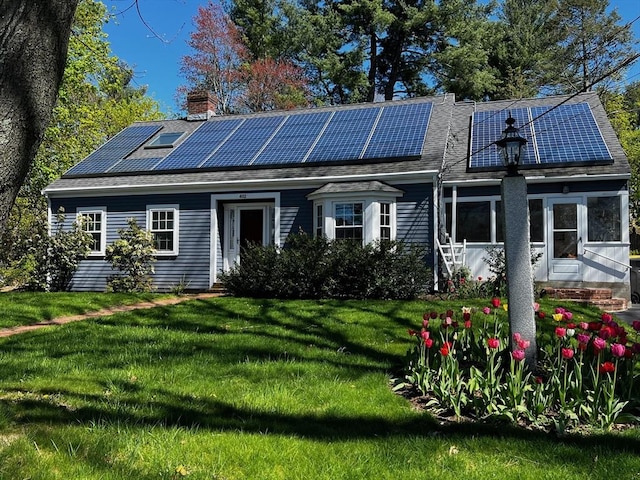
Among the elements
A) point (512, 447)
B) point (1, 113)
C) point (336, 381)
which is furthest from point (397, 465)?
point (1, 113)

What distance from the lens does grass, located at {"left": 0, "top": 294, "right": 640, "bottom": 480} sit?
292 cm

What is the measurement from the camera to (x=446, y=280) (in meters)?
11.9

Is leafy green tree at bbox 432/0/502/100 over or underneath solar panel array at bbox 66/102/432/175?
over

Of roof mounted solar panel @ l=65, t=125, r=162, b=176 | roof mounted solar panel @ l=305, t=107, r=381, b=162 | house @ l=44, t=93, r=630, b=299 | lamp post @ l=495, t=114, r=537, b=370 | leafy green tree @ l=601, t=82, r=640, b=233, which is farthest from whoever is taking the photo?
leafy green tree @ l=601, t=82, r=640, b=233

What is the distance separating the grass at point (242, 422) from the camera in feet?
9.57

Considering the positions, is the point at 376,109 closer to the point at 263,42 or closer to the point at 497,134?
the point at 497,134

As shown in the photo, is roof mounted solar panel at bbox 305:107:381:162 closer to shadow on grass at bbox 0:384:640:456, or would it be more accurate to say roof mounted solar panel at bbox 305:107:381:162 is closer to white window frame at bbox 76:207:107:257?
white window frame at bbox 76:207:107:257

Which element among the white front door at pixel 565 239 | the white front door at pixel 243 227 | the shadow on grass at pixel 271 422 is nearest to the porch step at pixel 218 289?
the white front door at pixel 243 227

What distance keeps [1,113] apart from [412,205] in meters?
10.6

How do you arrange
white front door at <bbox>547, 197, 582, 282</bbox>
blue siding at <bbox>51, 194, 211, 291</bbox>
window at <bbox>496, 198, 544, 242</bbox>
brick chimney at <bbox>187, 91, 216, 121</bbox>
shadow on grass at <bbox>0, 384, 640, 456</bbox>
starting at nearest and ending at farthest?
1. shadow on grass at <bbox>0, 384, 640, 456</bbox>
2. white front door at <bbox>547, 197, 582, 282</bbox>
3. window at <bbox>496, 198, 544, 242</bbox>
4. blue siding at <bbox>51, 194, 211, 291</bbox>
5. brick chimney at <bbox>187, 91, 216, 121</bbox>

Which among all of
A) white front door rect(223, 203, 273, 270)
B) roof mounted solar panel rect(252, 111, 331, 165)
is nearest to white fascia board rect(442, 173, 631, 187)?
roof mounted solar panel rect(252, 111, 331, 165)

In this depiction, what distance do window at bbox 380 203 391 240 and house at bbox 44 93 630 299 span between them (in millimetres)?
28

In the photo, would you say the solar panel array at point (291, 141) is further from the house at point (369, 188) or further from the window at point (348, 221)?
the window at point (348, 221)

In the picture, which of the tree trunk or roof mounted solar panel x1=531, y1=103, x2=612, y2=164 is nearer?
the tree trunk
